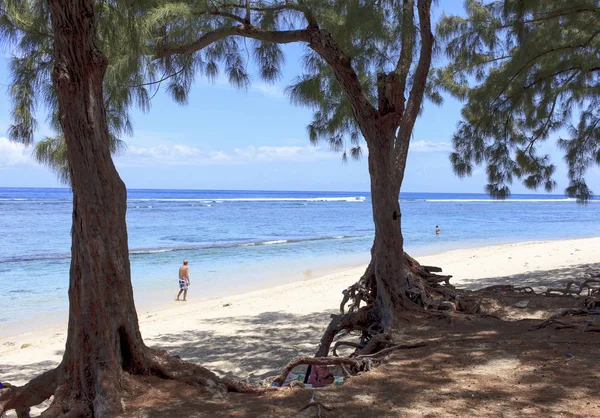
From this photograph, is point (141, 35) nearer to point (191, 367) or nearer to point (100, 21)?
point (100, 21)

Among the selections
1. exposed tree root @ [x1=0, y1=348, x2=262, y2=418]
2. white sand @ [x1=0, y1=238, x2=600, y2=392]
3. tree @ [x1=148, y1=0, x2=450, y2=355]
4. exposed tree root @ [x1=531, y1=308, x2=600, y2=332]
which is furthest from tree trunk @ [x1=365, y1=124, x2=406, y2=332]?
exposed tree root @ [x1=0, y1=348, x2=262, y2=418]

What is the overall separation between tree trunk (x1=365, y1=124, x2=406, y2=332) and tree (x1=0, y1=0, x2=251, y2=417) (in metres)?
2.77

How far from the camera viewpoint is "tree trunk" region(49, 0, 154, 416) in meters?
3.31

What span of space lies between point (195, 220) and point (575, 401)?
119ft

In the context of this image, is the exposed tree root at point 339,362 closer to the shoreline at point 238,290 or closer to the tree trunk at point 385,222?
the tree trunk at point 385,222

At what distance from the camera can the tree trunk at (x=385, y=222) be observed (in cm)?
543

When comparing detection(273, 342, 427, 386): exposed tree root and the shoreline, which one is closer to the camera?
detection(273, 342, 427, 386): exposed tree root

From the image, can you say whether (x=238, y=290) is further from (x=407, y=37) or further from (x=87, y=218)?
(x=87, y=218)

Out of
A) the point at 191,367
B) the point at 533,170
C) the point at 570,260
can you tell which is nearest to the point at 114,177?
the point at 191,367

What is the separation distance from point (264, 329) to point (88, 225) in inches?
209

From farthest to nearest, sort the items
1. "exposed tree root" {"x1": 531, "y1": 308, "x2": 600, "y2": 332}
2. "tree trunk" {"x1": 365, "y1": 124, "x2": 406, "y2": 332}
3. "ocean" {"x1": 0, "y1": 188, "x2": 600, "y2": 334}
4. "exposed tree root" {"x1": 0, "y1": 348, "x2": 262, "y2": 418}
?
1. "ocean" {"x1": 0, "y1": 188, "x2": 600, "y2": 334}
2. "tree trunk" {"x1": 365, "y1": 124, "x2": 406, "y2": 332}
3. "exposed tree root" {"x1": 531, "y1": 308, "x2": 600, "y2": 332}
4. "exposed tree root" {"x1": 0, "y1": 348, "x2": 262, "y2": 418}

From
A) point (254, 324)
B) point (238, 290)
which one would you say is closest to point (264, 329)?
point (254, 324)

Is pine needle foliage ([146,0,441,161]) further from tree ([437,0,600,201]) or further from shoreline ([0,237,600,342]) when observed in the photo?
shoreline ([0,237,600,342])

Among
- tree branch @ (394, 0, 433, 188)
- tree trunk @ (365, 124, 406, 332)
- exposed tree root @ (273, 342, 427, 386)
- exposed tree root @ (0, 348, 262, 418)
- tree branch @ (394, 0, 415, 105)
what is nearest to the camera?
exposed tree root @ (0, 348, 262, 418)
